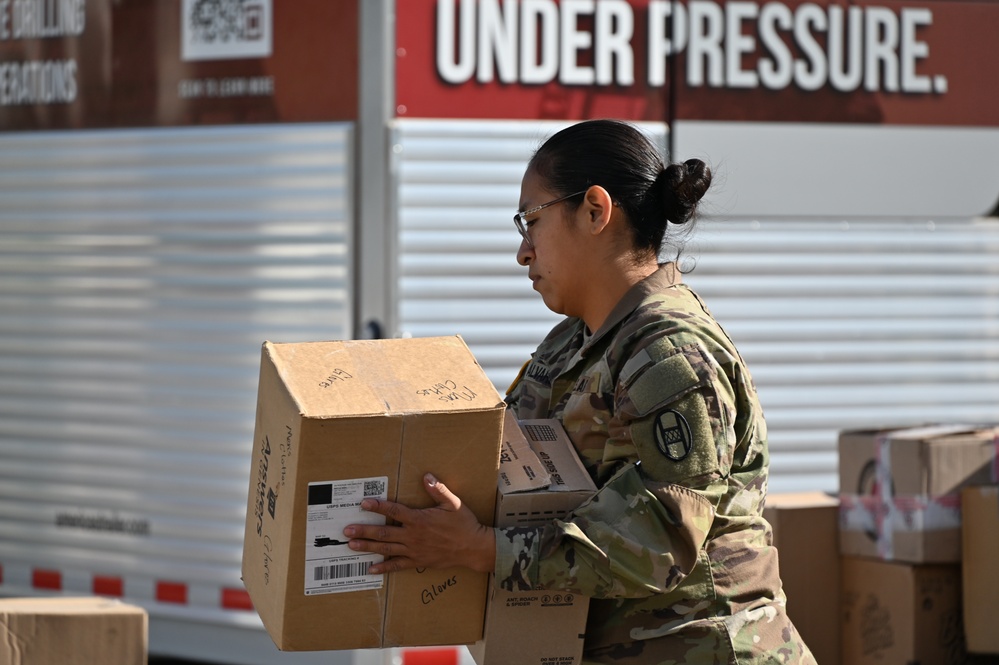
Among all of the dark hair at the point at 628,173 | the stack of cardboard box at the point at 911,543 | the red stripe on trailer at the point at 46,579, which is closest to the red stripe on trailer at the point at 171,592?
the red stripe on trailer at the point at 46,579

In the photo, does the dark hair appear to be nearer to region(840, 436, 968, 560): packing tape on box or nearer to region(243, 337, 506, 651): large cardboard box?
region(243, 337, 506, 651): large cardboard box

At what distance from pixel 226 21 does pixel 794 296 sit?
2.06 meters

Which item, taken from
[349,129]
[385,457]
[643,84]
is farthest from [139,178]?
[385,457]

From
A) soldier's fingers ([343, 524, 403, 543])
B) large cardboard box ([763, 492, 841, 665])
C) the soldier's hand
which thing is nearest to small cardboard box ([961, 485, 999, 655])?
large cardboard box ([763, 492, 841, 665])

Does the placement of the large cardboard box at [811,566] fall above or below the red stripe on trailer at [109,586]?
above

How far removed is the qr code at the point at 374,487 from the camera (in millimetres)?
1770

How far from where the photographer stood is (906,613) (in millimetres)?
3234

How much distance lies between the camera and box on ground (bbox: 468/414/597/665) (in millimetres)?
1852

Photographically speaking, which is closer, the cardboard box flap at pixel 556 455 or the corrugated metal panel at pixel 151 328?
the cardboard box flap at pixel 556 455

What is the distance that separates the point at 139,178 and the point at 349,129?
0.82 m

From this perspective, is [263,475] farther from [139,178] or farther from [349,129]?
[139,178]

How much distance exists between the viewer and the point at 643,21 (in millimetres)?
3934

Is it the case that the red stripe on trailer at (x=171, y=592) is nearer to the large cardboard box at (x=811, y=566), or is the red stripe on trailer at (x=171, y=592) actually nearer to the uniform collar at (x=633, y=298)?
the large cardboard box at (x=811, y=566)

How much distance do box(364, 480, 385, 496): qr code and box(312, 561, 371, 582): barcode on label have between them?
0.34 feet
